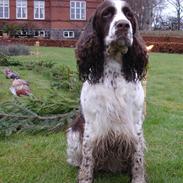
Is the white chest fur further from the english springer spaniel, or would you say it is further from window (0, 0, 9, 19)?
window (0, 0, 9, 19)

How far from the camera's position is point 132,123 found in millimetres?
4863

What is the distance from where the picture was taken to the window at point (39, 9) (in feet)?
157

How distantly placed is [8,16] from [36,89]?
120ft

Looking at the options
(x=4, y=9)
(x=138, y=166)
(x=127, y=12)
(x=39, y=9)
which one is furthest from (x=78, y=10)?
(x=127, y=12)

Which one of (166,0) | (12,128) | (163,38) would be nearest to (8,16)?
(163,38)

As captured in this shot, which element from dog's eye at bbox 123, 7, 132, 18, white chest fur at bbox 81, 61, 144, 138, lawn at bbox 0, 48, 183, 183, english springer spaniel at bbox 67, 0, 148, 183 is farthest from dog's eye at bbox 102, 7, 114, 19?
lawn at bbox 0, 48, 183, 183

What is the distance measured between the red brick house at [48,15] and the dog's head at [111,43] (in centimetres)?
4238

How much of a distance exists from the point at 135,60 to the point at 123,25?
558 mm

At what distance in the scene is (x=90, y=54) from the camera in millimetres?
4719

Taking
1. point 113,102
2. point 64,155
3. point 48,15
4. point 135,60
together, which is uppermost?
point 48,15

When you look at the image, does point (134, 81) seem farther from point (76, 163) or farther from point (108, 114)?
point (76, 163)

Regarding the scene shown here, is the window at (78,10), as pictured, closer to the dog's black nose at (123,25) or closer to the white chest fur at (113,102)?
the white chest fur at (113,102)

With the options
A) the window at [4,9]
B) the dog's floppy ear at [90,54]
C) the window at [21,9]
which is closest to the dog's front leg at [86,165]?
the dog's floppy ear at [90,54]

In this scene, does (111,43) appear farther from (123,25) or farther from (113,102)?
(113,102)
